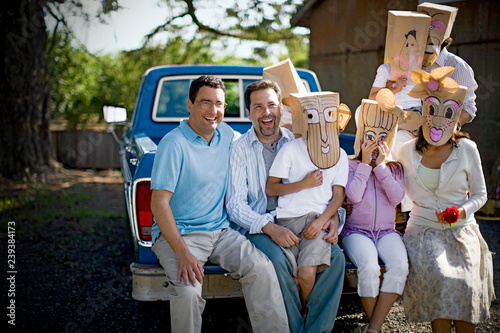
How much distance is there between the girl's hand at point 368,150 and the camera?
8.74 feet

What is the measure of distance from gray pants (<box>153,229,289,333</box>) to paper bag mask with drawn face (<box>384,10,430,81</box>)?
1.61 meters

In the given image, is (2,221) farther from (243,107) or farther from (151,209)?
(151,209)

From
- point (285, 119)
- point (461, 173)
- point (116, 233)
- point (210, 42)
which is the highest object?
point (210, 42)

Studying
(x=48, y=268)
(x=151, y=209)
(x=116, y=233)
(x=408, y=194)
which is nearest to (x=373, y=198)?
(x=408, y=194)

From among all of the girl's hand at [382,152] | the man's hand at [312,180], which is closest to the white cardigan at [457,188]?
the girl's hand at [382,152]

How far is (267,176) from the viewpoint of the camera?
108 inches

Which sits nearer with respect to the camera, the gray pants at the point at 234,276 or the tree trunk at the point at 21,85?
the gray pants at the point at 234,276

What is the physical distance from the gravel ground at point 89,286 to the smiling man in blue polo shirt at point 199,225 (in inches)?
32.9

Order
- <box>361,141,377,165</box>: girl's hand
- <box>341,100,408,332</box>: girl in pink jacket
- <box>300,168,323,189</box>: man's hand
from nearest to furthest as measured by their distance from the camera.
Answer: <box>341,100,408,332</box>: girl in pink jacket < <box>300,168,323,189</box>: man's hand < <box>361,141,377,165</box>: girl's hand

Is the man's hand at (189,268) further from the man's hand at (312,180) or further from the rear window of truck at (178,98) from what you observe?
the rear window of truck at (178,98)

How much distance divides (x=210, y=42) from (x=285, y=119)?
26.6 ft

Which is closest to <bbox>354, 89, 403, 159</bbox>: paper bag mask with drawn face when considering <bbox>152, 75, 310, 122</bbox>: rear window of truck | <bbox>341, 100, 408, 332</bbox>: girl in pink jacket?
<bbox>341, 100, 408, 332</bbox>: girl in pink jacket

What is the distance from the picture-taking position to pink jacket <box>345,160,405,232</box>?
8.61ft

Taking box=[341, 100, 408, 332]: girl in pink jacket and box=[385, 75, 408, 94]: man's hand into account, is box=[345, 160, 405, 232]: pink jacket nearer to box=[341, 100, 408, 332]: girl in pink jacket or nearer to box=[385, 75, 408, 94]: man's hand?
box=[341, 100, 408, 332]: girl in pink jacket
